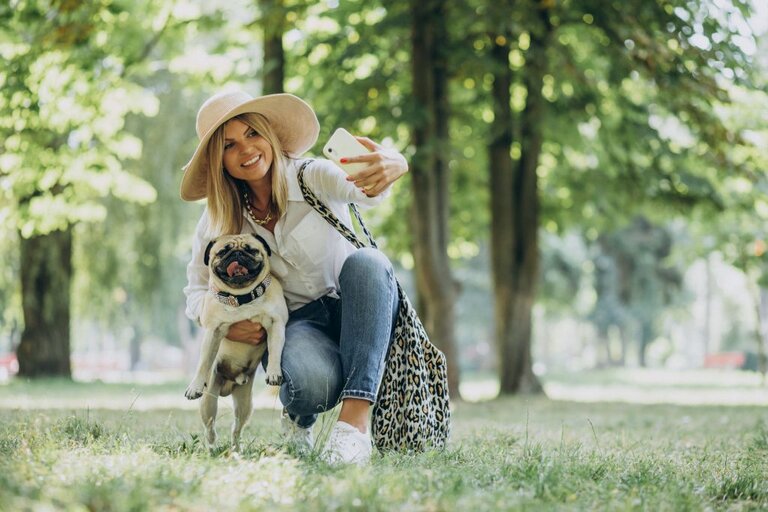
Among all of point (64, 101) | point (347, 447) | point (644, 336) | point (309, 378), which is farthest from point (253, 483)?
point (644, 336)

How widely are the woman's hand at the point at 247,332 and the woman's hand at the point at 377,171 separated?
81 cm

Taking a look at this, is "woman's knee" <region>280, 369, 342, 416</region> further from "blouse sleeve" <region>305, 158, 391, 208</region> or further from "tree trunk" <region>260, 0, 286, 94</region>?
"tree trunk" <region>260, 0, 286, 94</region>

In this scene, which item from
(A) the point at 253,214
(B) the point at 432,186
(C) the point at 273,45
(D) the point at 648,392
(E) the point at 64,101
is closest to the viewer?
(A) the point at 253,214

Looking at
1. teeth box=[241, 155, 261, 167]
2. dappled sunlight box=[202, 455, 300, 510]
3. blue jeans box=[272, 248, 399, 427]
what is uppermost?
teeth box=[241, 155, 261, 167]

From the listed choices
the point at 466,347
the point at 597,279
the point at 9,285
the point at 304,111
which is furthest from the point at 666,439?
the point at 466,347

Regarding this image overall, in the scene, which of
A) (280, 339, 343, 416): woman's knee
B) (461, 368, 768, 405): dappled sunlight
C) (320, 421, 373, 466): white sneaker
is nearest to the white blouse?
(280, 339, 343, 416): woman's knee

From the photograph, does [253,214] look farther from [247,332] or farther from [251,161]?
[247,332]

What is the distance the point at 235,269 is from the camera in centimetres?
407

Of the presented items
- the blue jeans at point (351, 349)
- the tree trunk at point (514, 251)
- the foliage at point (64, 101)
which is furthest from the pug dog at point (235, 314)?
the tree trunk at point (514, 251)

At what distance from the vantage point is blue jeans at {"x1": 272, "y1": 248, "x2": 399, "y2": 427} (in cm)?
402

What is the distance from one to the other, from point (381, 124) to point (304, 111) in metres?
6.50

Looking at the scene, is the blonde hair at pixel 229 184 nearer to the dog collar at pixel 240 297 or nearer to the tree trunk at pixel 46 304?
the dog collar at pixel 240 297

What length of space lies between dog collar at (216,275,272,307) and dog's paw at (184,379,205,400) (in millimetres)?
380

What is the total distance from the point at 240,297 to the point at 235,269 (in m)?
0.15
